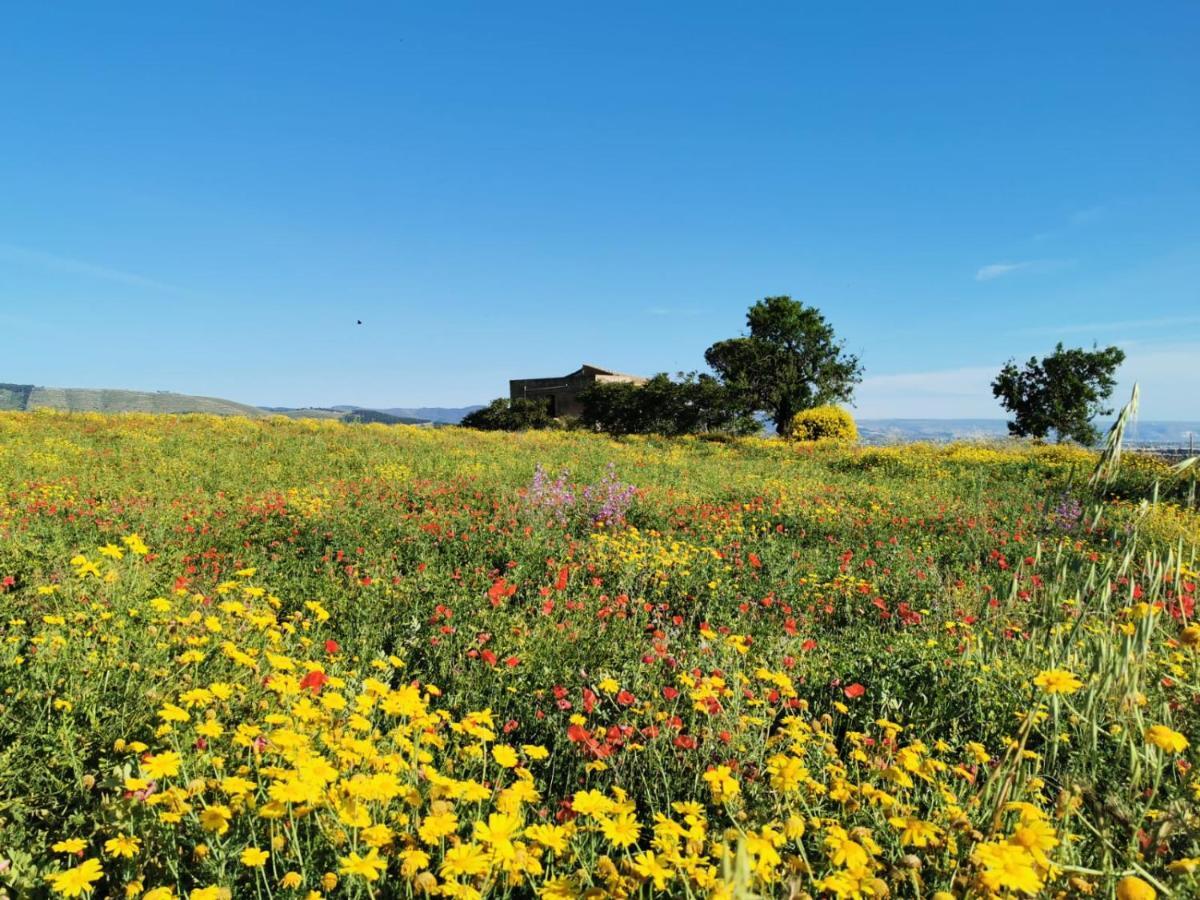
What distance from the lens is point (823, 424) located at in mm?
30625

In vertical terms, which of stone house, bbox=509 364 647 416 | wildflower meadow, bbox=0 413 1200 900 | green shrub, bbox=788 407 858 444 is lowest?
wildflower meadow, bbox=0 413 1200 900

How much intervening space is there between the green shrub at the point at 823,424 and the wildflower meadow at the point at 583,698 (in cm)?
1985

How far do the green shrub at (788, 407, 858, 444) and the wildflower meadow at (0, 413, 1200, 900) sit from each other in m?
19.8

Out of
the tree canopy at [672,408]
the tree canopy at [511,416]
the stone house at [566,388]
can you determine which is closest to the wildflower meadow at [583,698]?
the tree canopy at [672,408]

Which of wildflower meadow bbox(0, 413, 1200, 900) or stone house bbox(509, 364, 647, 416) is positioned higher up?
stone house bbox(509, 364, 647, 416)

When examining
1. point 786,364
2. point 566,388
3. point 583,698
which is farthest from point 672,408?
point 583,698

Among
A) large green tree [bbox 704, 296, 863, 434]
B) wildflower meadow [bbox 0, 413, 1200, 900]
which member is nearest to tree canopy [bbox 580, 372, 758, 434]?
large green tree [bbox 704, 296, 863, 434]

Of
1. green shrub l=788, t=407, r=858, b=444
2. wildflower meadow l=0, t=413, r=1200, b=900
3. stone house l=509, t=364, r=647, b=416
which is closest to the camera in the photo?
wildflower meadow l=0, t=413, r=1200, b=900

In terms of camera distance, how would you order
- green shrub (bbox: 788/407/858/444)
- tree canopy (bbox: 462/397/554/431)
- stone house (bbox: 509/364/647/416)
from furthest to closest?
stone house (bbox: 509/364/647/416) → tree canopy (bbox: 462/397/554/431) → green shrub (bbox: 788/407/858/444)

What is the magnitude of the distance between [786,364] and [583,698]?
3240 cm

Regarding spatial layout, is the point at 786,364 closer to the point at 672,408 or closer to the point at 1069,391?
the point at 672,408

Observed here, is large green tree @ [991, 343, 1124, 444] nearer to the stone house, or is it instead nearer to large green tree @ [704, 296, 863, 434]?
large green tree @ [704, 296, 863, 434]

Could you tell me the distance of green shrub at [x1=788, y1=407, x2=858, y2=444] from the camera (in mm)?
30250

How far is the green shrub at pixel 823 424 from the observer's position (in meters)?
30.2
